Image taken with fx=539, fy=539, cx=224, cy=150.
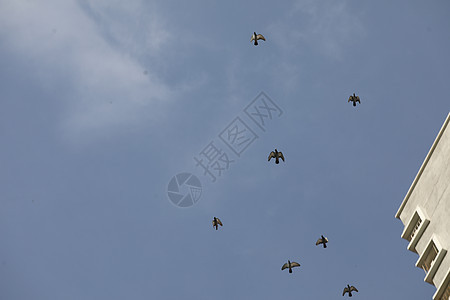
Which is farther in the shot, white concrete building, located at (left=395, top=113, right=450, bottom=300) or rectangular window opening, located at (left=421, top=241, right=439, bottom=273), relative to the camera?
rectangular window opening, located at (left=421, top=241, right=439, bottom=273)

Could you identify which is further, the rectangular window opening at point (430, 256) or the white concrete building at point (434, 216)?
the rectangular window opening at point (430, 256)

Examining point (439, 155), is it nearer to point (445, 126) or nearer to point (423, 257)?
point (445, 126)

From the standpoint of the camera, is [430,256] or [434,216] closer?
[434,216]

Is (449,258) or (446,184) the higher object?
(446,184)

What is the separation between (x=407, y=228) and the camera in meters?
29.5

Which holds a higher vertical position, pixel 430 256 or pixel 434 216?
pixel 434 216

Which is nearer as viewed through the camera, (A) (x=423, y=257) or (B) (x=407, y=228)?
(A) (x=423, y=257)

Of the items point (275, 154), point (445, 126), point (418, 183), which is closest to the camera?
point (445, 126)

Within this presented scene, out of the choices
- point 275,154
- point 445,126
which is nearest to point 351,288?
point 275,154

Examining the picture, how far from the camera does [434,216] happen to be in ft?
89.6

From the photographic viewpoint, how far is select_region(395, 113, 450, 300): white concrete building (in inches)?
1024

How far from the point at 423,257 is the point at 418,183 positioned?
405cm

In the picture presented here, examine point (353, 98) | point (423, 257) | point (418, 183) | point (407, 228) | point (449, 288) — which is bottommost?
point (449, 288)

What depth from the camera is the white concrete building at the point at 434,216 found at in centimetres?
2602
